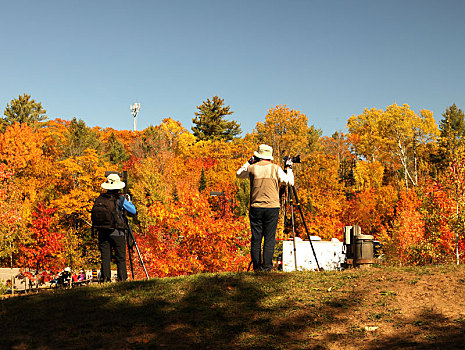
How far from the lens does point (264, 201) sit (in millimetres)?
8344

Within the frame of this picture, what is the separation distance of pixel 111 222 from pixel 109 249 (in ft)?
2.30

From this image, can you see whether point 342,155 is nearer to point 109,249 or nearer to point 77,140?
point 77,140

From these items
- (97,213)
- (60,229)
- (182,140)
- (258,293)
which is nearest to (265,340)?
(258,293)

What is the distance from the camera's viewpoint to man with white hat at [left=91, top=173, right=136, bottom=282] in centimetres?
886

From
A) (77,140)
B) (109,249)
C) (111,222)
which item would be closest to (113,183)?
(111,222)

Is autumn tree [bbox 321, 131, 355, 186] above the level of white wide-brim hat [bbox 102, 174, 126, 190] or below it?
above

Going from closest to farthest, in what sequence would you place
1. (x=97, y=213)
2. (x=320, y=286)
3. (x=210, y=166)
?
(x=320, y=286), (x=97, y=213), (x=210, y=166)

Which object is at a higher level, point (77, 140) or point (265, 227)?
point (77, 140)

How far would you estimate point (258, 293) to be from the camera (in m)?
6.90

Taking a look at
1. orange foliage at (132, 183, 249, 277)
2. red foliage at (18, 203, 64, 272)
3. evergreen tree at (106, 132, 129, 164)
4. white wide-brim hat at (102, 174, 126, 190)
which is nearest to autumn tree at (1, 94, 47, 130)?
evergreen tree at (106, 132, 129, 164)

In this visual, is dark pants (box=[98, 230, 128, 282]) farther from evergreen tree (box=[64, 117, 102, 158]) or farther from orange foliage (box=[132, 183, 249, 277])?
evergreen tree (box=[64, 117, 102, 158])

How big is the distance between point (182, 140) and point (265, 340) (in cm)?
6784

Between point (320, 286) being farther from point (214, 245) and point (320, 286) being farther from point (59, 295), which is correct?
point (214, 245)

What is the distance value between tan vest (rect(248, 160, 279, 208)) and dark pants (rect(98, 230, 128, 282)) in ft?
9.53
